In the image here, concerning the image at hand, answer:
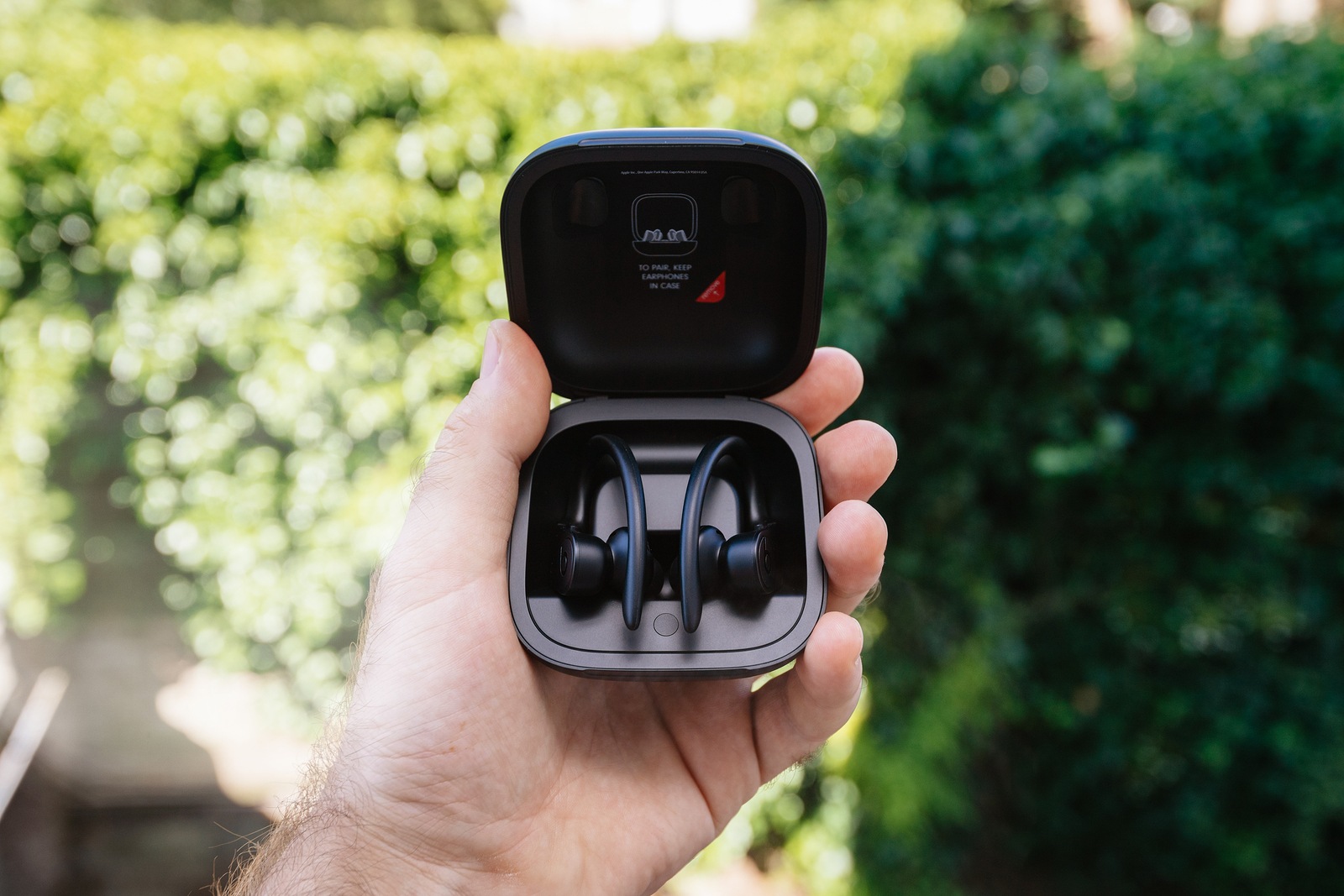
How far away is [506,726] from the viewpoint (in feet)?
4.19

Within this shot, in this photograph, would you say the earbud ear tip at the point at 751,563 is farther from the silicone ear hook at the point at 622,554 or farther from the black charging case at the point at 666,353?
the silicone ear hook at the point at 622,554

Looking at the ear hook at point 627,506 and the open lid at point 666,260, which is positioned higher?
the open lid at point 666,260

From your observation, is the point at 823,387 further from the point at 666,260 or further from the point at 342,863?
the point at 342,863

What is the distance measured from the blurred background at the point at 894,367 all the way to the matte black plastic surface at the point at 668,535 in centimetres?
75

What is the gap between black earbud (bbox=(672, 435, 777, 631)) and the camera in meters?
1.29

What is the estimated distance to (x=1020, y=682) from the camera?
115 inches

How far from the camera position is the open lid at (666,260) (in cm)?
134

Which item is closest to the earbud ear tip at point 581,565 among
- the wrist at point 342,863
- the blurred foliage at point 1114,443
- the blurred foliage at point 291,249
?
the wrist at point 342,863

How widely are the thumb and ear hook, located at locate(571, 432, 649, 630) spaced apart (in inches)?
5.8

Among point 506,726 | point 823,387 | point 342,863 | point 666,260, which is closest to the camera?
point 342,863

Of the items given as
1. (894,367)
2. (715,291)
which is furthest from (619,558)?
(894,367)

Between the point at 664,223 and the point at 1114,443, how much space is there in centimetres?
171

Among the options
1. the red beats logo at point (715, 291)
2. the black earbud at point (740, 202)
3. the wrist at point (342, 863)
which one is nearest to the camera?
the wrist at point (342, 863)

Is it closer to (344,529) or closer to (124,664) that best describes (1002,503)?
(344,529)
